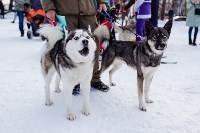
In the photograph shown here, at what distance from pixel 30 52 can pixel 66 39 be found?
4708 millimetres

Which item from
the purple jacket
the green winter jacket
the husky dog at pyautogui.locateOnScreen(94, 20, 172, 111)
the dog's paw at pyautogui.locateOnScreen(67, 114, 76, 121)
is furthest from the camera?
the purple jacket

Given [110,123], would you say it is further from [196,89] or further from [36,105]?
[196,89]

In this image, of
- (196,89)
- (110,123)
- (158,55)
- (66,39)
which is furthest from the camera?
(196,89)

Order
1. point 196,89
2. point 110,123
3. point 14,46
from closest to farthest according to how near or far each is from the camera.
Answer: point 110,123
point 196,89
point 14,46

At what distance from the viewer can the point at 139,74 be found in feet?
10.7

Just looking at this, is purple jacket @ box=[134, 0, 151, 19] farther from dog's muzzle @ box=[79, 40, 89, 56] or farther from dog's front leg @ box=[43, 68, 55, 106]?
dog's muzzle @ box=[79, 40, 89, 56]

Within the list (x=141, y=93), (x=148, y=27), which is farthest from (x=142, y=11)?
(x=141, y=93)

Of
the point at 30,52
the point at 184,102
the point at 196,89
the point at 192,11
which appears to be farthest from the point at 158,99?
the point at 192,11

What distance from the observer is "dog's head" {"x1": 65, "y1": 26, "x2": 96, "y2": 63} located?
2.52 meters

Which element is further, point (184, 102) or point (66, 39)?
point (184, 102)

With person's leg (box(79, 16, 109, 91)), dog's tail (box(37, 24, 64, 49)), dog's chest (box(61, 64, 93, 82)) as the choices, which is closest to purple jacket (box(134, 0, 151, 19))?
person's leg (box(79, 16, 109, 91))

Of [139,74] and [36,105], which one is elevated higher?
[139,74]

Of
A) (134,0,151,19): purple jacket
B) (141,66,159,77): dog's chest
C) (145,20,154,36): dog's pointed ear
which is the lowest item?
(141,66,159,77): dog's chest

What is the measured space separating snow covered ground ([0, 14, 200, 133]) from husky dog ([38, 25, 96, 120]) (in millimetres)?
253
